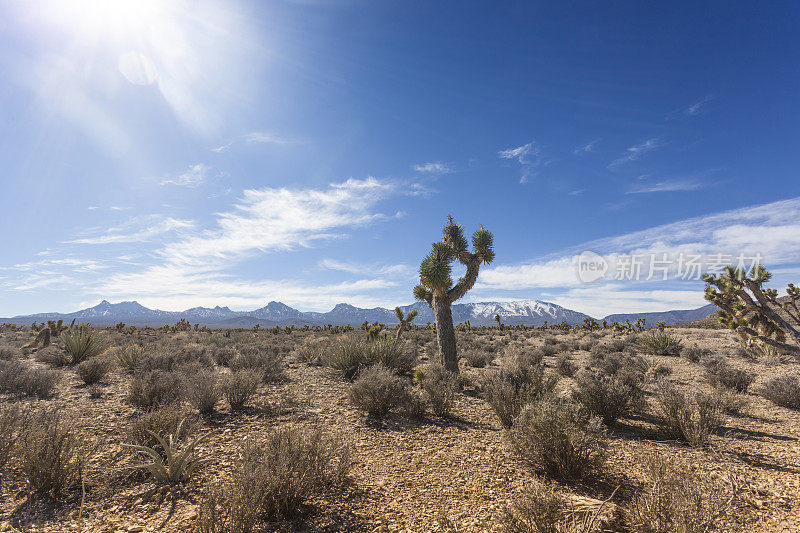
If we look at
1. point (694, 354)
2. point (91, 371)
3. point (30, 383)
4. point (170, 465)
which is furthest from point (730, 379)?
point (30, 383)

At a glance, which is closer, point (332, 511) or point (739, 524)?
point (739, 524)

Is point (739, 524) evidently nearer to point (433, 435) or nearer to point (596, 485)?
point (596, 485)

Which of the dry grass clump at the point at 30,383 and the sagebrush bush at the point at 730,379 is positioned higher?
the dry grass clump at the point at 30,383

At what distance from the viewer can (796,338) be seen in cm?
712

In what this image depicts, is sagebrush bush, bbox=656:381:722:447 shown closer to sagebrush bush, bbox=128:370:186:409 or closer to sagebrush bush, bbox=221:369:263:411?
sagebrush bush, bbox=221:369:263:411

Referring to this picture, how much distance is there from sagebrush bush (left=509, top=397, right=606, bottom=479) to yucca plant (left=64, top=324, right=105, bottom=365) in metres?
17.4

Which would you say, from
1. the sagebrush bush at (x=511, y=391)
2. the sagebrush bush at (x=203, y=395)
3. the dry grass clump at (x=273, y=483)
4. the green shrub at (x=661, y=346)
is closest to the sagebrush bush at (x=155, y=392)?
the sagebrush bush at (x=203, y=395)

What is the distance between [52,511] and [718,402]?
11498 mm

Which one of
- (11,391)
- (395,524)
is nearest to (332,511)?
(395,524)

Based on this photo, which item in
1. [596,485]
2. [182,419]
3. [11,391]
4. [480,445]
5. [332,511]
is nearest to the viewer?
[332,511]

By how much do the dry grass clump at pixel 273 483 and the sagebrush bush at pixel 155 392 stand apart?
430 centimetres

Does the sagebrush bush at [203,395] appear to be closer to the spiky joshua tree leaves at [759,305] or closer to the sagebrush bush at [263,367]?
the sagebrush bush at [263,367]

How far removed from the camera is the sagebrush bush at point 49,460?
4.10 metres

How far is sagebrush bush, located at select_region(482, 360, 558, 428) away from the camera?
701cm
